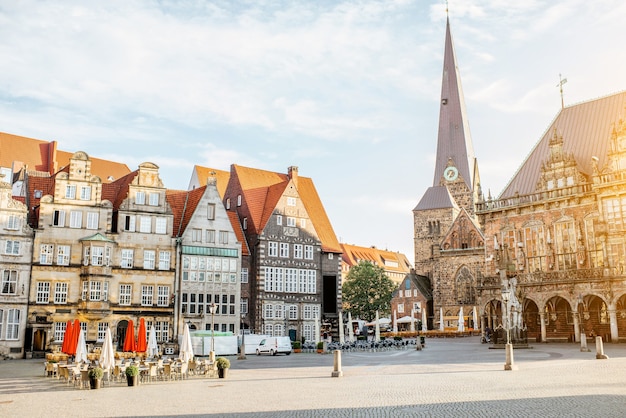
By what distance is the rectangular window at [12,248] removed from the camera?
142 ft

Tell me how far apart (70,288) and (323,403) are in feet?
110

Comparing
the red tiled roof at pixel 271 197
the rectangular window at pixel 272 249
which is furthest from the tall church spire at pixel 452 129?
the rectangular window at pixel 272 249

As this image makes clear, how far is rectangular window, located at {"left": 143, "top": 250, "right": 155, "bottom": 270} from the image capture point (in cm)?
4744

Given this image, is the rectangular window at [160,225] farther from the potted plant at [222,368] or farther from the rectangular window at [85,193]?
the potted plant at [222,368]

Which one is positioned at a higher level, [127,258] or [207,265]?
[127,258]

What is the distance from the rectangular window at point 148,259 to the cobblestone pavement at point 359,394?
21.2m

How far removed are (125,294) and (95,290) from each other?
7.46 ft

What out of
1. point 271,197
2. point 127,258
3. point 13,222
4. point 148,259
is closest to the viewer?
point 13,222

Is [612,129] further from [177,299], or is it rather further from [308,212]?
[177,299]

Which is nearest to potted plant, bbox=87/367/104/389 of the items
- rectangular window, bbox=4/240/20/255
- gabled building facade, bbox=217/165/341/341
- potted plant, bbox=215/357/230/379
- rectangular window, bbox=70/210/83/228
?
potted plant, bbox=215/357/230/379

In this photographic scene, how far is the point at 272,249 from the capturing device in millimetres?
55344

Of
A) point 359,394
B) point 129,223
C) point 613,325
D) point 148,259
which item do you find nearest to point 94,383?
point 359,394

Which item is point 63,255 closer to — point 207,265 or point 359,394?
point 207,265

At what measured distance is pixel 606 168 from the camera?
4841 cm
